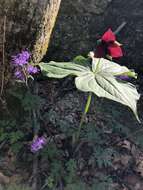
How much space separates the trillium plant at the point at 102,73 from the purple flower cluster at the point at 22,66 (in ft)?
0.66

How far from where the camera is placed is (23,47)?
2621 millimetres

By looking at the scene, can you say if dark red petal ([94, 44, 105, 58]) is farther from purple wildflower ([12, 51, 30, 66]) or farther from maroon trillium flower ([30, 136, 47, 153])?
maroon trillium flower ([30, 136, 47, 153])

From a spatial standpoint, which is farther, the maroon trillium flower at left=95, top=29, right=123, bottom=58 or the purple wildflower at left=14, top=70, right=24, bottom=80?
the purple wildflower at left=14, top=70, right=24, bottom=80

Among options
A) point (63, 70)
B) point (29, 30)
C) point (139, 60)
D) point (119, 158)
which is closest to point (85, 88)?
point (63, 70)

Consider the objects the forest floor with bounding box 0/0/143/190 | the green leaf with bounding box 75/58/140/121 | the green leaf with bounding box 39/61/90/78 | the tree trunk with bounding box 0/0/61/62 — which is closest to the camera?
the green leaf with bounding box 75/58/140/121

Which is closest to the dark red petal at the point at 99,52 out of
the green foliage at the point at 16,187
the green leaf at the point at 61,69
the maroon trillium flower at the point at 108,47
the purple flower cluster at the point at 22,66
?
the maroon trillium flower at the point at 108,47

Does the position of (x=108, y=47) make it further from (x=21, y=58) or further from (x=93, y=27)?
(x=93, y=27)

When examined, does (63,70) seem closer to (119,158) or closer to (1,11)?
(1,11)

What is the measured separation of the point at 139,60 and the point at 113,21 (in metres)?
0.38

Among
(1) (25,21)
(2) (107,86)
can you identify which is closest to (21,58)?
(1) (25,21)

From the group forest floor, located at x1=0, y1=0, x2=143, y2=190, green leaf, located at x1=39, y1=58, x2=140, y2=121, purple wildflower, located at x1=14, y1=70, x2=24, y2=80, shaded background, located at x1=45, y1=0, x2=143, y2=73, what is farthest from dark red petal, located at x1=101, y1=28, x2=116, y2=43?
shaded background, located at x1=45, y1=0, x2=143, y2=73

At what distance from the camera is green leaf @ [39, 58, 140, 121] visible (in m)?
2.20

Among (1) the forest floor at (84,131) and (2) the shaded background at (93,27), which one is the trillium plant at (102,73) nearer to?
(1) the forest floor at (84,131)

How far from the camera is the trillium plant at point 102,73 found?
2.21 meters
